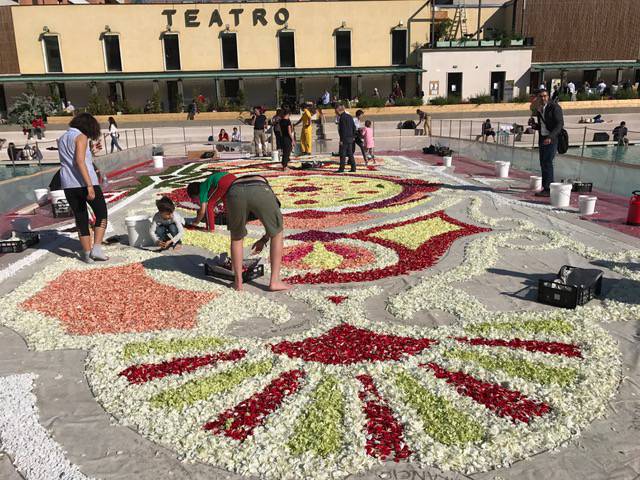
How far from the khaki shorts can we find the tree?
35.6 m

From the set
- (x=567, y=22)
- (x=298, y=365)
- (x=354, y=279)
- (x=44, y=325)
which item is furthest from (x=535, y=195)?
(x=567, y=22)

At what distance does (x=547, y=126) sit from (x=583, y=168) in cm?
297

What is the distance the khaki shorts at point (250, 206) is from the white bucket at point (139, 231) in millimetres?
3170

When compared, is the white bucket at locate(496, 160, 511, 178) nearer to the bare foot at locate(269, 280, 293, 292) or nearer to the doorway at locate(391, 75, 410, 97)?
the bare foot at locate(269, 280, 293, 292)

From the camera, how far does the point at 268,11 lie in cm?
4353

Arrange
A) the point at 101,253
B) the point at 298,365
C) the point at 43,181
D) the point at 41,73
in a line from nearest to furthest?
the point at 298,365
the point at 101,253
the point at 43,181
the point at 41,73

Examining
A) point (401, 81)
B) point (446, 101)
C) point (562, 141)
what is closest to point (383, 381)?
point (562, 141)

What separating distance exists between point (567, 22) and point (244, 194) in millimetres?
49213

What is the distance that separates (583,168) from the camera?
44.5 feet

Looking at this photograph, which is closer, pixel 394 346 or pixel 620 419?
pixel 620 419

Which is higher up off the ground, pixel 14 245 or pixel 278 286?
pixel 14 245

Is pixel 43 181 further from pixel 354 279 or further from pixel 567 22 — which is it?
pixel 567 22

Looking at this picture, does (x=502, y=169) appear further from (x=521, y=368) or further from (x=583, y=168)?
(x=521, y=368)

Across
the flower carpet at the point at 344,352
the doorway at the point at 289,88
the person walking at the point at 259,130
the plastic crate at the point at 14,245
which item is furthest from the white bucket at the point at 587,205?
the doorway at the point at 289,88
